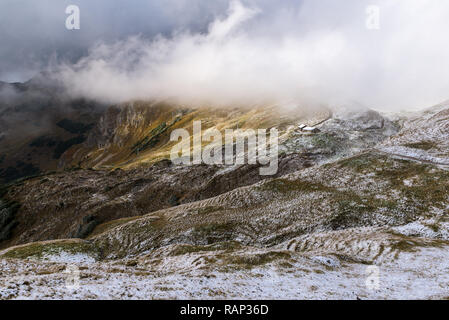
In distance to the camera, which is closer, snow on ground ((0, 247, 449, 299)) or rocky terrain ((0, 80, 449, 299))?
snow on ground ((0, 247, 449, 299))

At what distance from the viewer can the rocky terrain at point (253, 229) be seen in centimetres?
2286

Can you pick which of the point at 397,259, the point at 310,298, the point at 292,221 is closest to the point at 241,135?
the point at 292,221

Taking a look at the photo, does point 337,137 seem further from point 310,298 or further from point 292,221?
point 310,298

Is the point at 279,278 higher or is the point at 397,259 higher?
the point at 279,278

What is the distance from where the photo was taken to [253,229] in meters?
51.2

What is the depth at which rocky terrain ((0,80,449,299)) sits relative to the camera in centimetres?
2286

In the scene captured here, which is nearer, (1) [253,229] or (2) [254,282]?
(2) [254,282]

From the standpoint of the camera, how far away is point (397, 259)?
32938 mm

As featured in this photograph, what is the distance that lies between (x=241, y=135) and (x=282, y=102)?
219 ft

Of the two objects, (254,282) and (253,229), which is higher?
(254,282)

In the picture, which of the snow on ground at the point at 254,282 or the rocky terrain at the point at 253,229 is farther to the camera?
the rocky terrain at the point at 253,229
